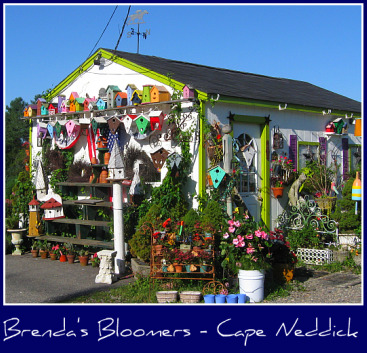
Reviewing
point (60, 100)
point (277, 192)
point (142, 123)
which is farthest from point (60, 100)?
point (277, 192)

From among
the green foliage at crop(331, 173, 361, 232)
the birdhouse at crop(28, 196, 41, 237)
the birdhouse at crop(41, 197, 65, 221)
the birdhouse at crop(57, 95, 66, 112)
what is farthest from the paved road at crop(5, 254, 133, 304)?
the green foliage at crop(331, 173, 361, 232)

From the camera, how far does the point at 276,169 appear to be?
36.5 feet

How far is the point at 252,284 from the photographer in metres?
7.51

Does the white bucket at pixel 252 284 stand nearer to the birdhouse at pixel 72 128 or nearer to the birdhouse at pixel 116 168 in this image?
the birdhouse at pixel 116 168

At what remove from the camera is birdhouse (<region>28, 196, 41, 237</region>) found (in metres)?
11.6

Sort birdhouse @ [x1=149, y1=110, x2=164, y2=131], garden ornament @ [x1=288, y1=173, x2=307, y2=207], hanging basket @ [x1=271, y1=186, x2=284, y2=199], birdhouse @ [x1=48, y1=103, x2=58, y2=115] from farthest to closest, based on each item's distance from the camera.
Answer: birdhouse @ [x1=48, y1=103, x2=58, y2=115] → garden ornament @ [x1=288, y1=173, x2=307, y2=207] → hanging basket @ [x1=271, y1=186, x2=284, y2=199] → birdhouse @ [x1=149, y1=110, x2=164, y2=131]

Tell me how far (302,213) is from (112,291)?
4.59 metres

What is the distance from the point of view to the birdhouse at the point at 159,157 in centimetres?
980

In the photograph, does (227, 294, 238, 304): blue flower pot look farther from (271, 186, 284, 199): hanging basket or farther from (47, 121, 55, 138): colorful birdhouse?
(47, 121, 55, 138): colorful birdhouse

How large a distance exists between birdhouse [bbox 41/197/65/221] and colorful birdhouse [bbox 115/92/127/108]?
257cm

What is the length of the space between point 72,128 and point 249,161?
3999mm

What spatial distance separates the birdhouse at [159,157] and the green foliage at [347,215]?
3.92 meters

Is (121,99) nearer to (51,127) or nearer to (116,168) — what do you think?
→ (116,168)
